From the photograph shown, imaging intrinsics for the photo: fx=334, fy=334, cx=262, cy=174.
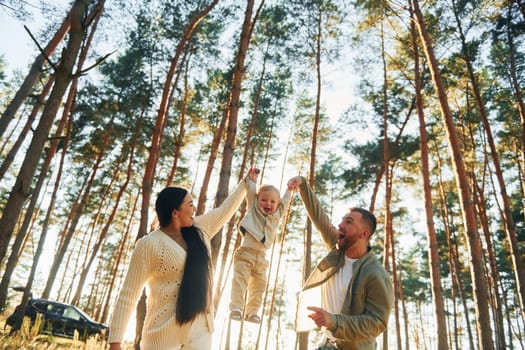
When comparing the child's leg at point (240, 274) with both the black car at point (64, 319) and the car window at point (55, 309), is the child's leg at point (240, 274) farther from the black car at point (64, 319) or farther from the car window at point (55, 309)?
the car window at point (55, 309)

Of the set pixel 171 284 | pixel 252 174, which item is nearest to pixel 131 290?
pixel 171 284

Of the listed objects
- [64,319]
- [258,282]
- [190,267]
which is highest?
[258,282]

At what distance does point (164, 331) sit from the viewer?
6.93 feet

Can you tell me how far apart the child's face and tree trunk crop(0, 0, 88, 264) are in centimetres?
210

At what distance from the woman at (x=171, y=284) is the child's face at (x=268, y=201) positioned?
1.18 meters

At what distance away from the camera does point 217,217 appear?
9.60 ft

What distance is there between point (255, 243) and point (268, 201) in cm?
49

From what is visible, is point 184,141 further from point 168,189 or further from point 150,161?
point 168,189

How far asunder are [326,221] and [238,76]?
3.41 m

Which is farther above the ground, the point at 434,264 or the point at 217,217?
the point at 434,264

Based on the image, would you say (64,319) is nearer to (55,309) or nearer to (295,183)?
(55,309)

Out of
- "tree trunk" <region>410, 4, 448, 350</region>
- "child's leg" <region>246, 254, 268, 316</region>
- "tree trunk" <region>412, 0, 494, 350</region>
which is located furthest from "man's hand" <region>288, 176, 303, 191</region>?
"tree trunk" <region>410, 4, 448, 350</region>

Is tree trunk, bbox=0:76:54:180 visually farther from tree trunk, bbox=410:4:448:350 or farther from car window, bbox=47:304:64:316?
tree trunk, bbox=410:4:448:350

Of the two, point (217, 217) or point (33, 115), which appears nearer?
point (217, 217)
